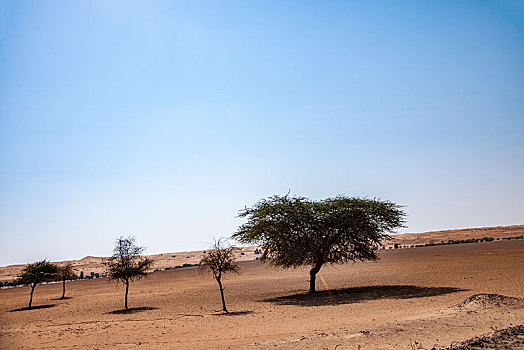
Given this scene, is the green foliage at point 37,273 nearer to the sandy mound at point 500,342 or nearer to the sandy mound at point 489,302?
the sandy mound at point 489,302

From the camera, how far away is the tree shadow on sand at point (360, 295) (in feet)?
84.8

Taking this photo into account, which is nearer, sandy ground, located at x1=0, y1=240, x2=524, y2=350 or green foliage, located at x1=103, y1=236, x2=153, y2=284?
sandy ground, located at x1=0, y1=240, x2=524, y2=350

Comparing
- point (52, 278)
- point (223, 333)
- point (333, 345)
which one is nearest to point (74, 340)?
point (223, 333)

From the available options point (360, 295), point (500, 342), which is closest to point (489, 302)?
point (500, 342)

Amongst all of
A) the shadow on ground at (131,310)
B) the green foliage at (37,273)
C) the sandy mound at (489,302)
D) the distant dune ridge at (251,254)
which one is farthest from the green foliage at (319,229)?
the distant dune ridge at (251,254)

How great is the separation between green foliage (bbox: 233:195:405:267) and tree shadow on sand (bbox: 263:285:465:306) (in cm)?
251

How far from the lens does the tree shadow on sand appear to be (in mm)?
25844

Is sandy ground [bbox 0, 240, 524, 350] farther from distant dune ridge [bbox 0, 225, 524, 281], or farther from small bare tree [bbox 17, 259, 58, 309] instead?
distant dune ridge [bbox 0, 225, 524, 281]

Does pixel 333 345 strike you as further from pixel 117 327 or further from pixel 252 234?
pixel 252 234

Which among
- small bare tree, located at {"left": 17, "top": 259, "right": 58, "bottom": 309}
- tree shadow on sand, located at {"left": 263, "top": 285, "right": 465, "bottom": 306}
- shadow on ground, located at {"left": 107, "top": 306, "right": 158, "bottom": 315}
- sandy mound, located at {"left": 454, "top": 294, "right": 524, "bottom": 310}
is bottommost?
shadow on ground, located at {"left": 107, "top": 306, "right": 158, "bottom": 315}

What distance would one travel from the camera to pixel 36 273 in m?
37.2

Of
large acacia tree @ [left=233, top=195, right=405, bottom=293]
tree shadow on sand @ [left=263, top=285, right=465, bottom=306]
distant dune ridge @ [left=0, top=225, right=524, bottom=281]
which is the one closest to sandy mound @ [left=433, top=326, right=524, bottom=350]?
tree shadow on sand @ [left=263, top=285, right=465, bottom=306]

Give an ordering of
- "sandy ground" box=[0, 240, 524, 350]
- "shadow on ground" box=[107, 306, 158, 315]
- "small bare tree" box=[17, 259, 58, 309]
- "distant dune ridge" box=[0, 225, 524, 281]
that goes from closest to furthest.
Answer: "sandy ground" box=[0, 240, 524, 350] < "shadow on ground" box=[107, 306, 158, 315] < "small bare tree" box=[17, 259, 58, 309] < "distant dune ridge" box=[0, 225, 524, 281]

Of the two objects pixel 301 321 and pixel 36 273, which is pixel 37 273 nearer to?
pixel 36 273
